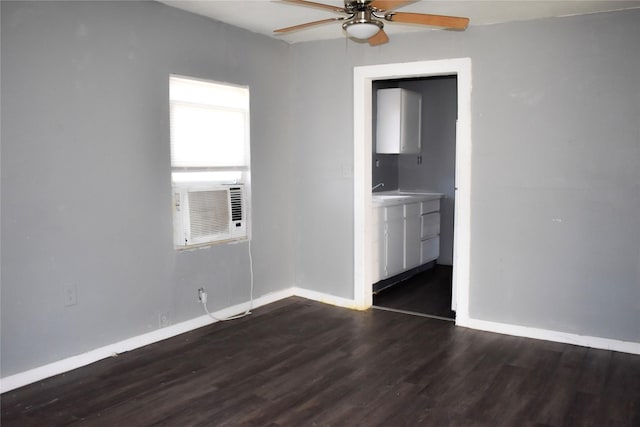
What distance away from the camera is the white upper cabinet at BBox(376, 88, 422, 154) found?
18.2 ft

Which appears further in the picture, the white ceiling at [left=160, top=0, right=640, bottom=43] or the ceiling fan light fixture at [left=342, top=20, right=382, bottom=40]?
the white ceiling at [left=160, top=0, right=640, bottom=43]

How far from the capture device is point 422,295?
4953 mm

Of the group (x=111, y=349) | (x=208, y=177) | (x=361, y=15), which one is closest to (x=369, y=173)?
(x=208, y=177)

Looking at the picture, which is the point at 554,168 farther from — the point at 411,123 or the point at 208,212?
the point at 208,212

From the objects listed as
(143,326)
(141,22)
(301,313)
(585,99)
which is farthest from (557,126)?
(143,326)

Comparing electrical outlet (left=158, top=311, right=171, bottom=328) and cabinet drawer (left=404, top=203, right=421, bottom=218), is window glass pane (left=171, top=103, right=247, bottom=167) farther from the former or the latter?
cabinet drawer (left=404, top=203, right=421, bottom=218)

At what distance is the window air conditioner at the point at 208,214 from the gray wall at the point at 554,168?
1.66 meters

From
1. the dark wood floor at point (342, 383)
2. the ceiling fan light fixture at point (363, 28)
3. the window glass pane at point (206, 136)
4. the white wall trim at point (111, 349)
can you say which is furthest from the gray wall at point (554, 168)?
the white wall trim at point (111, 349)

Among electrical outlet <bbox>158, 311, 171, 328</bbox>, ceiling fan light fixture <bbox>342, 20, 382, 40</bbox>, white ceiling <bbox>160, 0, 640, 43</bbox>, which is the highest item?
white ceiling <bbox>160, 0, 640, 43</bbox>

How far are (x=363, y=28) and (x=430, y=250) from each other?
3694mm

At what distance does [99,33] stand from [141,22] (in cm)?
34

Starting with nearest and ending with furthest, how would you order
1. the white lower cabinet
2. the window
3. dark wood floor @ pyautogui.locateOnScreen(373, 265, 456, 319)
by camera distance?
the window → dark wood floor @ pyautogui.locateOnScreen(373, 265, 456, 319) → the white lower cabinet

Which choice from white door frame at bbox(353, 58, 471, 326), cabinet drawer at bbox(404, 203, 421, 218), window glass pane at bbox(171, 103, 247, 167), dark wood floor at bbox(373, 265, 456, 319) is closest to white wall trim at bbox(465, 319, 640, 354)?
white door frame at bbox(353, 58, 471, 326)

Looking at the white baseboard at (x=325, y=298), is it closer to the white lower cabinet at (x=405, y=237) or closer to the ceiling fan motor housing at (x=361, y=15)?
the white lower cabinet at (x=405, y=237)
